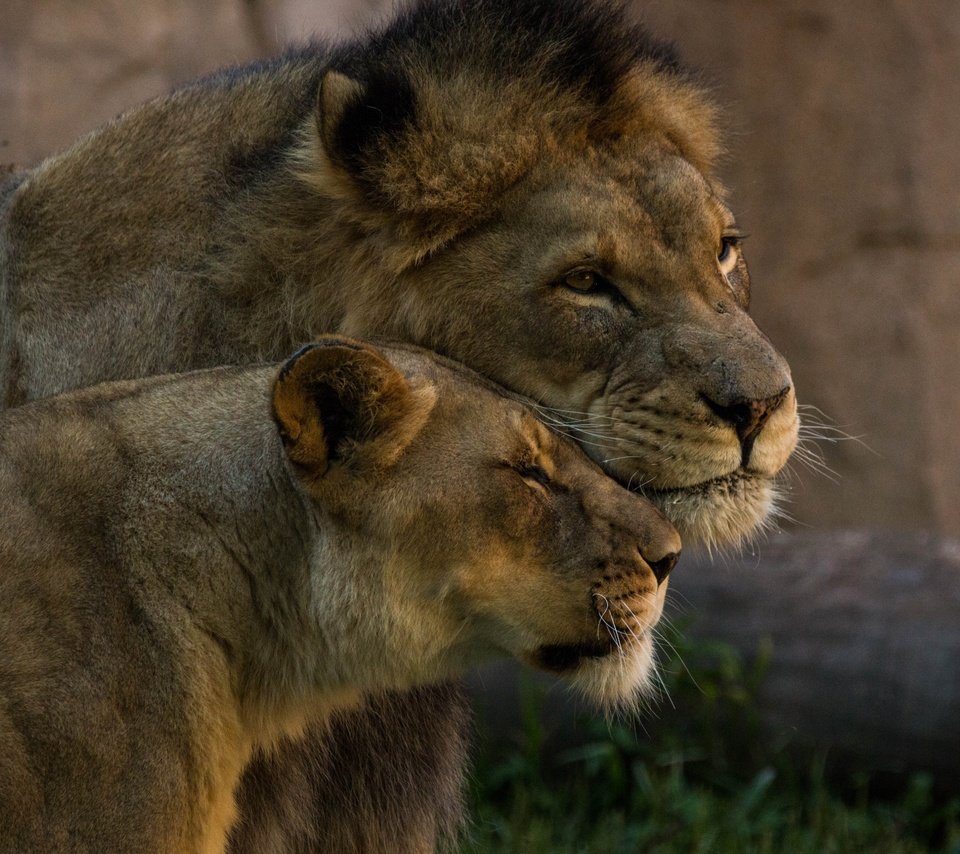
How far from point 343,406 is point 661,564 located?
1.92 feet

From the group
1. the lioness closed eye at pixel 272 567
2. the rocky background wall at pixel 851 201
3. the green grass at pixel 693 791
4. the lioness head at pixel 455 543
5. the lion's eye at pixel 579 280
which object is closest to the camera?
the lioness closed eye at pixel 272 567

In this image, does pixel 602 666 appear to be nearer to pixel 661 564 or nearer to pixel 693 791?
pixel 661 564

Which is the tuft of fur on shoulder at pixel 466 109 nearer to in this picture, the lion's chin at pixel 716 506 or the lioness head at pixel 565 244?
the lioness head at pixel 565 244

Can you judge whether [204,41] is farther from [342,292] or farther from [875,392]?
[342,292]

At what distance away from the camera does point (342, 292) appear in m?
3.07

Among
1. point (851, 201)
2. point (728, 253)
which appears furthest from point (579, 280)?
point (851, 201)

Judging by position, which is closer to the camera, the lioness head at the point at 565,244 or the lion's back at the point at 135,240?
the lioness head at the point at 565,244

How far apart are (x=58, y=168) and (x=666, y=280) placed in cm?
137

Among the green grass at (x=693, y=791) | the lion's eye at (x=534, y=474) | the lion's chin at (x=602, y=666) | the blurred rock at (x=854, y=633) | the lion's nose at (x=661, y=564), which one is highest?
the lion's eye at (x=534, y=474)

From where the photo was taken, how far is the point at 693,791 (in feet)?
16.3

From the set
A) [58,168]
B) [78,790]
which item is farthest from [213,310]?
[78,790]

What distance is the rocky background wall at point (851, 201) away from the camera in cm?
689

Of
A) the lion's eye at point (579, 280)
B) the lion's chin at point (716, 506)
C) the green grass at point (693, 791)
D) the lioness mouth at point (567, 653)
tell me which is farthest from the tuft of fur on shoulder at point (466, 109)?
the green grass at point (693, 791)

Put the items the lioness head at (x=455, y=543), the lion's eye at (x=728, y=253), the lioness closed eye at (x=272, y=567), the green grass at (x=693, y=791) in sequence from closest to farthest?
the lioness closed eye at (x=272, y=567) → the lioness head at (x=455, y=543) → the lion's eye at (x=728, y=253) → the green grass at (x=693, y=791)
